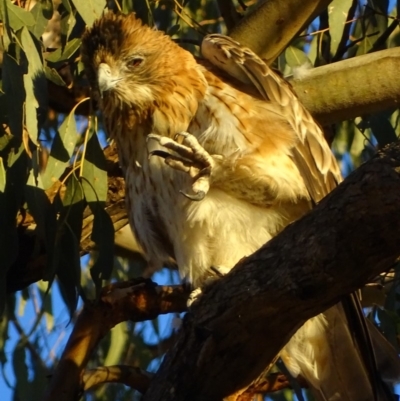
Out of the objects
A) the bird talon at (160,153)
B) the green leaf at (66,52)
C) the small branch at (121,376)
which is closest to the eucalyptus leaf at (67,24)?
the green leaf at (66,52)

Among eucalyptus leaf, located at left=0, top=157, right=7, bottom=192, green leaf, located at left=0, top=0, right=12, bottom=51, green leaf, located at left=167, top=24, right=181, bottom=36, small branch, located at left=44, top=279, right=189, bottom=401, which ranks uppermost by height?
green leaf, located at left=167, top=24, right=181, bottom=36

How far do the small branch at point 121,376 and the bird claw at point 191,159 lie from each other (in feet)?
1.76

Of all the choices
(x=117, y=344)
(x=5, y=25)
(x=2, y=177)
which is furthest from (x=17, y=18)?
(x=117, y=344)

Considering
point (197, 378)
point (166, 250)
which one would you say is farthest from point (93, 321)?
point (197, 378)

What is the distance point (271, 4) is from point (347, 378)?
125 cm

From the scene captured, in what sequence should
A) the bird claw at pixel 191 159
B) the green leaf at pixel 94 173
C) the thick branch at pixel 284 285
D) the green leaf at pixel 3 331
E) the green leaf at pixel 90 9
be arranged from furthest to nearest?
the green leaf at pixel 3 331
the green leaf at pixel 94 173
the green leaf at pixel 90 9
the bird claw at pixel 191 159
the thick branch at pixel 284 285

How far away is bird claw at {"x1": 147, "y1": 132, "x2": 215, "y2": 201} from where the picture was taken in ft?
9.29

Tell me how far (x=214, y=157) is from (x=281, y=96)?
352 millimetres

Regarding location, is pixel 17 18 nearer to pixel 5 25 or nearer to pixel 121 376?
pixel 5 25

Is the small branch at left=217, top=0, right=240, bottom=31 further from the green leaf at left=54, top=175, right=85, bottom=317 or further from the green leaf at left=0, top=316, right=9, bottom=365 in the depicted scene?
the green leaf at left=0, top=316, right=9, bottom=365

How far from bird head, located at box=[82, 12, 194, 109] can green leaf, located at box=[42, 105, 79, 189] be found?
5.6 inches

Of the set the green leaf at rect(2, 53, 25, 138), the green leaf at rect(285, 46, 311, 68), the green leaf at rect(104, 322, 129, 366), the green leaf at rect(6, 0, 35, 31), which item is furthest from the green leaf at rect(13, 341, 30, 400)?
the green leaf at rect(285, 46, 311, 68)

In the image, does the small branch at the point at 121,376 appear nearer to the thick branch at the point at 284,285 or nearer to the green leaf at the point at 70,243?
the green leaf at the point at 70,243

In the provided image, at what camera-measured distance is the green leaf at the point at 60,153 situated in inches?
125
